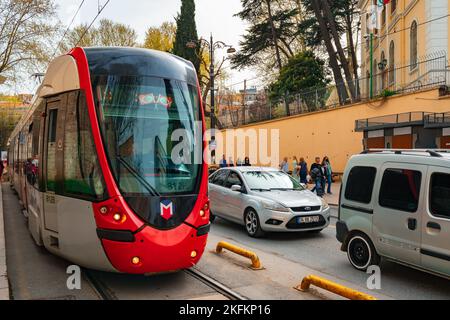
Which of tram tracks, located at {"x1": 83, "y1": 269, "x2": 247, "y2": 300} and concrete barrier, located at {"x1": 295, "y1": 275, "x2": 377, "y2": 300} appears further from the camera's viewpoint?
tram tracks, located at {"x1": 83, "y1": 269, "x2": 247, "y2": 300}

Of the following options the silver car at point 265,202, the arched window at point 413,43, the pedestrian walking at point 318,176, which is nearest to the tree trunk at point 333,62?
the arched window at point 413,43

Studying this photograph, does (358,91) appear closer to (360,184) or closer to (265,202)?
(265,202)

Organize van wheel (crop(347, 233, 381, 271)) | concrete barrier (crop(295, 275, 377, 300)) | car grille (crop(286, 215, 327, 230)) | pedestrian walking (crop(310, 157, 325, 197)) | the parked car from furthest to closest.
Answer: pedestrian walking (crop(310, 157, 325, 197)) → car grille (crop(286, 215, 327, 230)) → van wheel (crop(347, 233, 381, 271)) → the parked car → concrete barrier (crop(295, 275, 377, 300))

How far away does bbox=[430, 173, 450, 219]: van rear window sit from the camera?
17.6 feet

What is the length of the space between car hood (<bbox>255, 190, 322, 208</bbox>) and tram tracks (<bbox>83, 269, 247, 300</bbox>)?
306 centimetres

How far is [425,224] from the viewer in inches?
218

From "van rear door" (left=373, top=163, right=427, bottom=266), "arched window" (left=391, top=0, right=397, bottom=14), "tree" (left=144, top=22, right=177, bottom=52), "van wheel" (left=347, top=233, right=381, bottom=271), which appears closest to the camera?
"van rear door" (left=373, top=163, right=427, bottom=266)

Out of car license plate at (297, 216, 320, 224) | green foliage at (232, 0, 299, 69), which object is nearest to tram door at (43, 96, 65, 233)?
car license plate at (297, 216, 320, 224)

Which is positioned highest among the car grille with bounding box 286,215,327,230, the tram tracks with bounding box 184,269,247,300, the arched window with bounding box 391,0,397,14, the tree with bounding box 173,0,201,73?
the tree with bounding box 173,0,201,73

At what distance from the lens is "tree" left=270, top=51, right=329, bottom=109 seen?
30.3 meters

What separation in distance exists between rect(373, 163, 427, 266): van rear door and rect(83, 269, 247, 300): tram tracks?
7.34 feet

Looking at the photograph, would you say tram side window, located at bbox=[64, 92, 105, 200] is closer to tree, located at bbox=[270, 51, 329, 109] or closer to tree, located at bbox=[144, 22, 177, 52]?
tree, located at bbox=[270, 51, 329, 109]

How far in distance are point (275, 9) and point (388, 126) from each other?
26.6 meters

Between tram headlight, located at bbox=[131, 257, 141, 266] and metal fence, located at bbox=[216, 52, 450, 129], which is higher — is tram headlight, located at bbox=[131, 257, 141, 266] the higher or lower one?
the lower one
